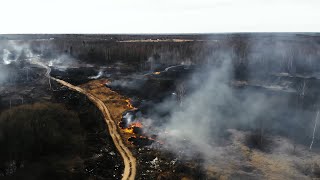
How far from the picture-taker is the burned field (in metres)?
19.5

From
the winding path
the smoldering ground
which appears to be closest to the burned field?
the smoldering ground

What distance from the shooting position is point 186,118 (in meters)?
28.3

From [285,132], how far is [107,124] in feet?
49.7

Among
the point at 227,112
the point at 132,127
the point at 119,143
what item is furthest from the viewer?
the point at 227,112

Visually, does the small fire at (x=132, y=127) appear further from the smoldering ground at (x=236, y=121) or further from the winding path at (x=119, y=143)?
the smoldering ground at (x=236, y=121)

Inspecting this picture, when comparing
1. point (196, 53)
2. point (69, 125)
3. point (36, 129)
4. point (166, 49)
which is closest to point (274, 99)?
point (69, 125)

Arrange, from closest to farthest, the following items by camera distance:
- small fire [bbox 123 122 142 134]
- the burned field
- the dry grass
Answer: the burned field → small fire [bbox 123 122 142 134] → the dry grass

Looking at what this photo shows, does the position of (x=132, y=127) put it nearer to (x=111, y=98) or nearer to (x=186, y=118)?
(x=186, y=118)

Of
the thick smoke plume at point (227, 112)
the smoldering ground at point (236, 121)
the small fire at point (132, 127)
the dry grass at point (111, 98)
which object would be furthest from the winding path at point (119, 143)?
the thick smoke plume at point (227, 112)

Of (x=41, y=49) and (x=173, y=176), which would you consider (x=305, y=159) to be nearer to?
(x=173, y=176)

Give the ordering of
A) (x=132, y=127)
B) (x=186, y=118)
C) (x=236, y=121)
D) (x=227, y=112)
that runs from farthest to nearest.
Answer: (x=227, y=112) → (x=186, y=118) → (x=236, y=121) → (x=132, y=127)

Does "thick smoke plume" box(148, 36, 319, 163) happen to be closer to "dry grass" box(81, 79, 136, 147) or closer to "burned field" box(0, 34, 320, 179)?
"burned field" box(0, 34, 320, 179)

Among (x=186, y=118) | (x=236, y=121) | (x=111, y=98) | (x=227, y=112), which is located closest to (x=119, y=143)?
(x=186, y=118)

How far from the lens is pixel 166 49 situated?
7412cm
